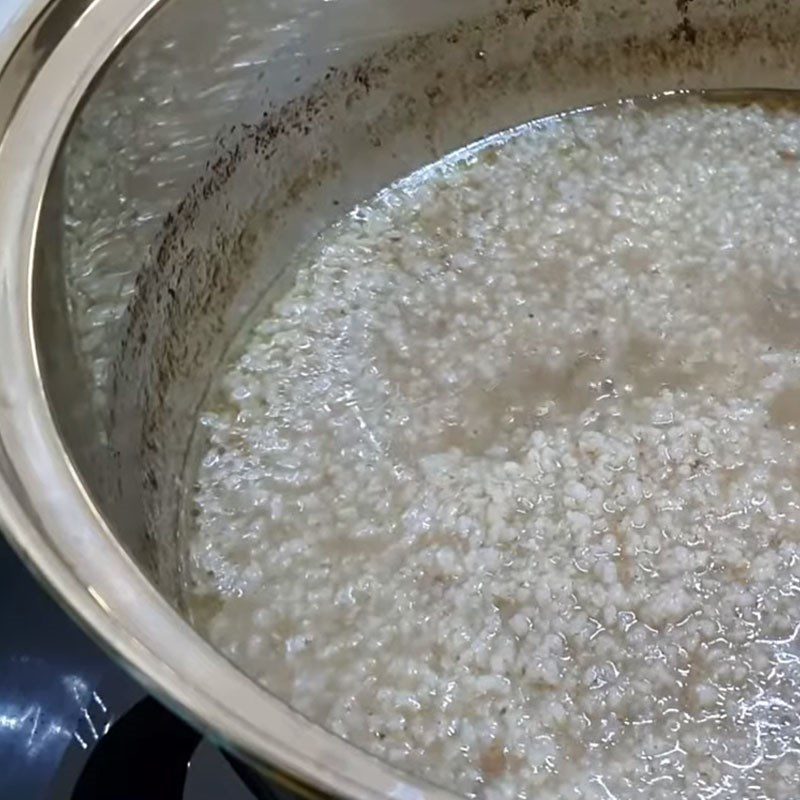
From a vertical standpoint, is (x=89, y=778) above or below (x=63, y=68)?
below

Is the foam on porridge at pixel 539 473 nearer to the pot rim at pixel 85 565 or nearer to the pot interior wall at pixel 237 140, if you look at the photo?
the pot interior wall at pixel 237 140

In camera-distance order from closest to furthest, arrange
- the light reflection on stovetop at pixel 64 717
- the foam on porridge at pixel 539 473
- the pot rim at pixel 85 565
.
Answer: the pot rim at pixel 85 565, the light reflection on stovetop at pixel 64 717, the foam on porridge at pixel 539 473

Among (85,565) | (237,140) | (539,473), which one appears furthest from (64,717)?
(237,140)

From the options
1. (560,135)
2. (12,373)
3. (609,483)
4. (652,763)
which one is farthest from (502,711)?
(560,135)

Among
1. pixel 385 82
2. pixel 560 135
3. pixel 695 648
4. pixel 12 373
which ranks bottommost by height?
pixel 695 648

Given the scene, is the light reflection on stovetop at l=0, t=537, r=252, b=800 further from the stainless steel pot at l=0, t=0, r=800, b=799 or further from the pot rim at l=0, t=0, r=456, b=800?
the pot rim at l=0, t=0, r=456, b=800

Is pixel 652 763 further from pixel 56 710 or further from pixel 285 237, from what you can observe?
pixel 285 237

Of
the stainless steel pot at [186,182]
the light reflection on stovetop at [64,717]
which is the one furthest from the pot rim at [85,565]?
the light reflection on stovetop at [64,717]
